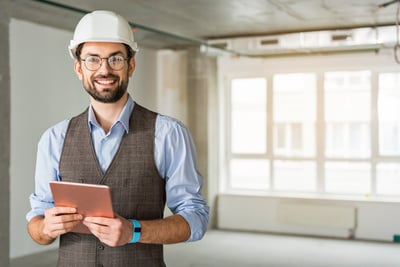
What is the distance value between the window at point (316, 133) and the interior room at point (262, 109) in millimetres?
15

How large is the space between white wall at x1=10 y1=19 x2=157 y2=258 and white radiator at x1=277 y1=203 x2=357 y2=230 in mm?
3143

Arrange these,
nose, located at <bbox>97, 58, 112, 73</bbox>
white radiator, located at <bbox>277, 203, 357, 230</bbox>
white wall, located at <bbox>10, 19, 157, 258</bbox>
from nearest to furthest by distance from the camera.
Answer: nose, located at <bbox>97, 58, 112, 73</bbox>, white wall, located at <bbox>10, 19, 157, 258</bbox>, white radiator, located at <bbox>277, 203, 357, 230</bbox>

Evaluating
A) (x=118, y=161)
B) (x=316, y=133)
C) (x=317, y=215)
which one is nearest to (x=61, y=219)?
(x=118, y=161)

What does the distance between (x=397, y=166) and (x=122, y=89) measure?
6.27 metres

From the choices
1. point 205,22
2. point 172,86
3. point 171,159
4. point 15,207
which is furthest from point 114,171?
point 172,86

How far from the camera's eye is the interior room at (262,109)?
571cm

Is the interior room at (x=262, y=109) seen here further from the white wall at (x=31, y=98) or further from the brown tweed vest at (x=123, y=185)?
the brown tweed vest at (x=123, y=185)

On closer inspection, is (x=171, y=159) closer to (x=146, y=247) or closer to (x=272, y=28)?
(x=146, y=247)

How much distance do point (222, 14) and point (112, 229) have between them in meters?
4.67

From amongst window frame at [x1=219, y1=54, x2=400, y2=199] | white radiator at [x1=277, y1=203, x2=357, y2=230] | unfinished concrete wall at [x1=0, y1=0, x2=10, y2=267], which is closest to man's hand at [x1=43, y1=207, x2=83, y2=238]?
unfinished concrete wall at [x1=0, y1=0, x2=10, y2=267]

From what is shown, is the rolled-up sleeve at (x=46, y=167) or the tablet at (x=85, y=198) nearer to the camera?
the tablet at (x=85, y=198)

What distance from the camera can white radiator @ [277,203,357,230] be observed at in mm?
7191

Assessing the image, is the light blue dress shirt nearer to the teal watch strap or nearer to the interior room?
the teal watch strap

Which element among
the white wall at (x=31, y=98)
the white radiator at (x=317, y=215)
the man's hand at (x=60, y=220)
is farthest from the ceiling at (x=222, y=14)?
the man's hand at (x=60, y=220)
